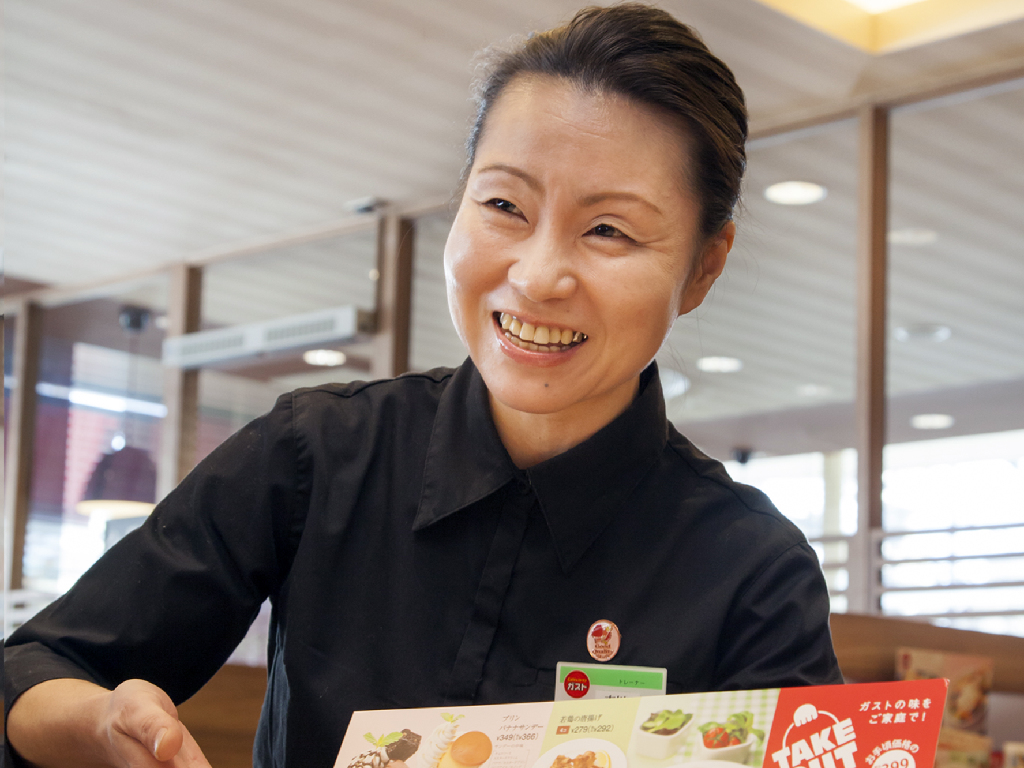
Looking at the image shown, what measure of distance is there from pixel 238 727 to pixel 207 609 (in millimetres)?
942

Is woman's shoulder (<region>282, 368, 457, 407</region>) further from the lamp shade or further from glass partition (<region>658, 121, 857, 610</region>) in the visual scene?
the lamp shade

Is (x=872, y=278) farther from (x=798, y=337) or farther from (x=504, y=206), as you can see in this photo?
(x=504, y=206)

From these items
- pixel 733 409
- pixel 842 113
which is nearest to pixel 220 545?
pixel 842 113

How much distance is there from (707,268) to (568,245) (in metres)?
0.21

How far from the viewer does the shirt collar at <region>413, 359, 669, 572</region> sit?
965 mm

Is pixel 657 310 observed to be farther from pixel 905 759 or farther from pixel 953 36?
pixel 953 36

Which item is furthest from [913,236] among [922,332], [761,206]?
[761,206]

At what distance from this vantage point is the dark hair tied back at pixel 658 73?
931mm

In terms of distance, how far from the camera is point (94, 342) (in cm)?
661

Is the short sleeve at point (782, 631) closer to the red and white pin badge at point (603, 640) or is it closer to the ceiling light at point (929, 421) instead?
the red and white pin badge at point (603, 640)

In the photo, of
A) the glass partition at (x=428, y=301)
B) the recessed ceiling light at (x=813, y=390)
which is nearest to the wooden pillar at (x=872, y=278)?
the recessed ceiling light at (x=813, y=390)

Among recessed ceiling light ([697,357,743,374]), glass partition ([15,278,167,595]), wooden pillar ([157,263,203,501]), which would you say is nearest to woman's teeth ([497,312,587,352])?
recessed ceiling light ([697,357,743,374])

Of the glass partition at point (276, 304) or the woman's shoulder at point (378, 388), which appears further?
the glass partition at point (276, 304)

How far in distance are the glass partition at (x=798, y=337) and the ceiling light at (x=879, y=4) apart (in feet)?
1.75
